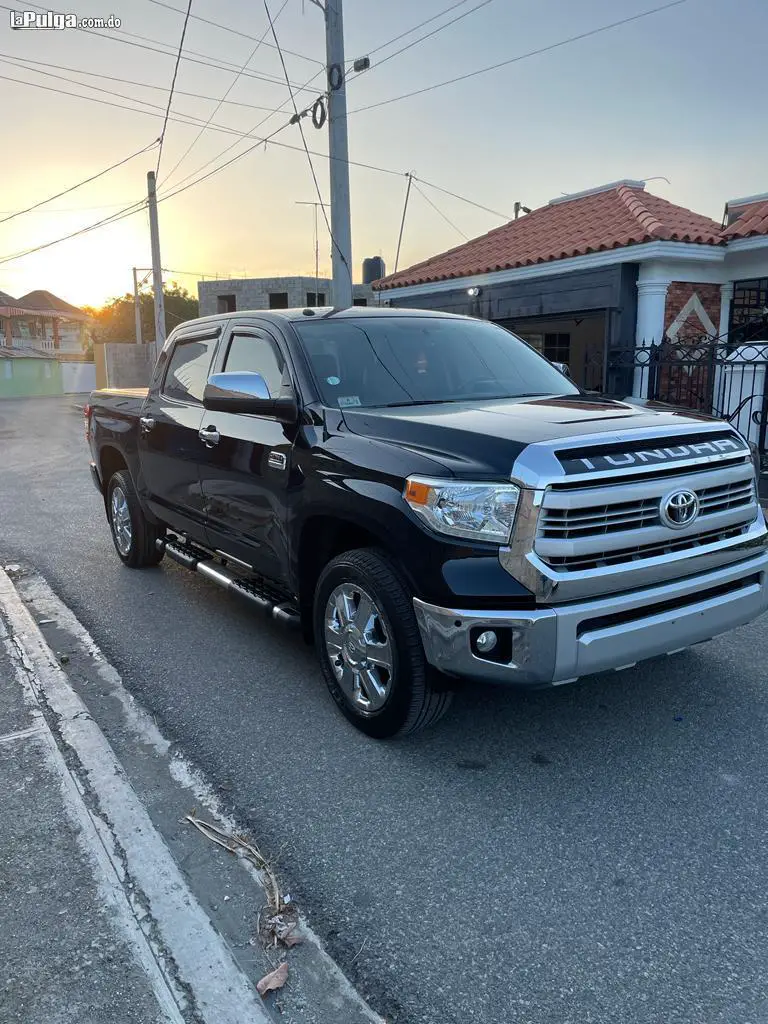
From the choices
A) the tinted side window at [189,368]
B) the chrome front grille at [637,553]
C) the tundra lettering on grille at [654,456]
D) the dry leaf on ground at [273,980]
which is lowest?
the dry leaf on ground at [273,980]

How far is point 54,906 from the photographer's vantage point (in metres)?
2.61

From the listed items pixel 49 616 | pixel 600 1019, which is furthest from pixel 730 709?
pixel 49 616

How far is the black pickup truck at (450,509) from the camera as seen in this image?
9.91 feet

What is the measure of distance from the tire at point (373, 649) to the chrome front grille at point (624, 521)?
0.68m

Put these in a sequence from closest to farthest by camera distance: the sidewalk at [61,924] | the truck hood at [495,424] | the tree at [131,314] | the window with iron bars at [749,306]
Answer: the sidewalk at [61,924] < the truck hood at [495,424] < the window with iron bars at [749,306] < the tree at [131,314]

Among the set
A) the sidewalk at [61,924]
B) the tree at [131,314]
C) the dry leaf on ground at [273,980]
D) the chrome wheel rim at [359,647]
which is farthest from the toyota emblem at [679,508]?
the tree at [131,314]

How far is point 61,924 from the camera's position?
8.30ft

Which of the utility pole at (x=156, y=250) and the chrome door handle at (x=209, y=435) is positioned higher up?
the utility pole at (x=156, y=250)

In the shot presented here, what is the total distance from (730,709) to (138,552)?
4606 mm

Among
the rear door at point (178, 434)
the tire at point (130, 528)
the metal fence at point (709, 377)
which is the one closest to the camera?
the rear door at point (178, 434)

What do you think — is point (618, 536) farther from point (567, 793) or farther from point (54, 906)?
point (54, 906)

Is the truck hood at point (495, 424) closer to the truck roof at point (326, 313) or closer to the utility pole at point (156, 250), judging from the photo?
the truck roof at point (326, 313)

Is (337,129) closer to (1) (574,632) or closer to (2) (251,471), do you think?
(2) (251,471)

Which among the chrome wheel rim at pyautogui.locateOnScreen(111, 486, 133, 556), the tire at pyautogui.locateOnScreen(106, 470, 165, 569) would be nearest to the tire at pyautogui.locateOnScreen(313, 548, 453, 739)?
the tire at pyautogui.locateOnScreen(106, 470, 165, 569)
